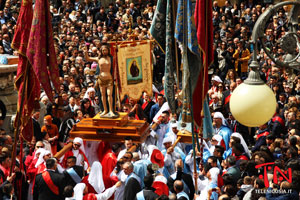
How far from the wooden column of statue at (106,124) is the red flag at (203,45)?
4.83ft

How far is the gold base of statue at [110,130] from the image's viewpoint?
37.0 feet

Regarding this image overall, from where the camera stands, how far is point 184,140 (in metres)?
11.8

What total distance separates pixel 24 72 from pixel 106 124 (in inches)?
72.3

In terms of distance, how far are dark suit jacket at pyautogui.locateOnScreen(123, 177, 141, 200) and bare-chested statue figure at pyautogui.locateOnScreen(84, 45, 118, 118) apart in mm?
1947

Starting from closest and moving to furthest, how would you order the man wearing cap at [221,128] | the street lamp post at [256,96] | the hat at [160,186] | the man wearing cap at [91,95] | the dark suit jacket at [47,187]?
the street lamp post at [256,96], the hat at [160,186], the dark suit jacket at [47,187], the man wearing cap at [221,128], the man wearing cap at [91,95]

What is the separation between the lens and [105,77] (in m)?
11.2

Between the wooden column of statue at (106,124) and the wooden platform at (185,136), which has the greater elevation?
the wooden column of statue at (106,124)

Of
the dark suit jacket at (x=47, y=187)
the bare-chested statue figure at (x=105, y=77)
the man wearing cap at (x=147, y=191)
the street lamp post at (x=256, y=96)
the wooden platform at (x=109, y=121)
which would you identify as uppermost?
the street lamp post at (x=256, y=96)

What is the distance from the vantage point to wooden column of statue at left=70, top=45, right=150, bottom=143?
441 inches

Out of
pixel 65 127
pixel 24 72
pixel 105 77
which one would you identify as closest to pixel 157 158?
pixel 105 77

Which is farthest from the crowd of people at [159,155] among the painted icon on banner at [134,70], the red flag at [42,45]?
the red flag at [42,45]

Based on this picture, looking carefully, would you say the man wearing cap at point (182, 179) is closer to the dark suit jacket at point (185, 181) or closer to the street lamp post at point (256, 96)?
the dark suit jacket at point (185, 181)

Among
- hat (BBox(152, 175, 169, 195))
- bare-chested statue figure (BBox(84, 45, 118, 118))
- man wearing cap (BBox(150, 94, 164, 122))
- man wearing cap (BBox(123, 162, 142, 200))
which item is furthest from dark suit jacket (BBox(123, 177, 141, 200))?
man wearing cap (BBox(150, 94, 164, 122))

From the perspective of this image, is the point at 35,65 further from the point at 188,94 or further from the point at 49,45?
the point at 188,94
